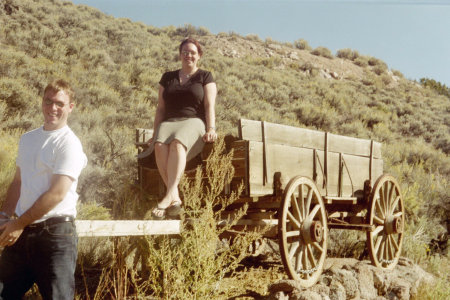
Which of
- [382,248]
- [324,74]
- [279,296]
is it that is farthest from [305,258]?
[324,74]

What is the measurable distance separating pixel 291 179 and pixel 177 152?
111cm

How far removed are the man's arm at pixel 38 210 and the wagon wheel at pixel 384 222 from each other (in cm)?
407

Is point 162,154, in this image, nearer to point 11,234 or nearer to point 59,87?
point 59,87

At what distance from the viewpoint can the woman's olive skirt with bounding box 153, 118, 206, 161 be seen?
13.4 ft

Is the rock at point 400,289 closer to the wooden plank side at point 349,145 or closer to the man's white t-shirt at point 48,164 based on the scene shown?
the wooden plank side at point 349,145

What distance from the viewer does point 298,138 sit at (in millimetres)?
4594

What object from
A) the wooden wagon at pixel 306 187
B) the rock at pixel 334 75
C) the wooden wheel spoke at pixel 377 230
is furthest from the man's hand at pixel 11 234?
the rock at pixel 334 75

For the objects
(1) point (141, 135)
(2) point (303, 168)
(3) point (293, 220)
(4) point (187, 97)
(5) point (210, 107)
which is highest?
(4) point (187, 97)

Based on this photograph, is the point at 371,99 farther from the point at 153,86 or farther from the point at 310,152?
the point at 310,152

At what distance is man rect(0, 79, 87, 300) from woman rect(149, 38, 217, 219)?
4.42 feet

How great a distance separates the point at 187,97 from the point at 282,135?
1065 millimetres

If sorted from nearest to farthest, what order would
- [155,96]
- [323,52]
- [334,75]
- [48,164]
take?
[48,164] < [155,96] < [334,75] < [323,52]

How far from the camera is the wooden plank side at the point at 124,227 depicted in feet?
8.89

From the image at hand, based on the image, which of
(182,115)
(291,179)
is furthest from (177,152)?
(291,179)
